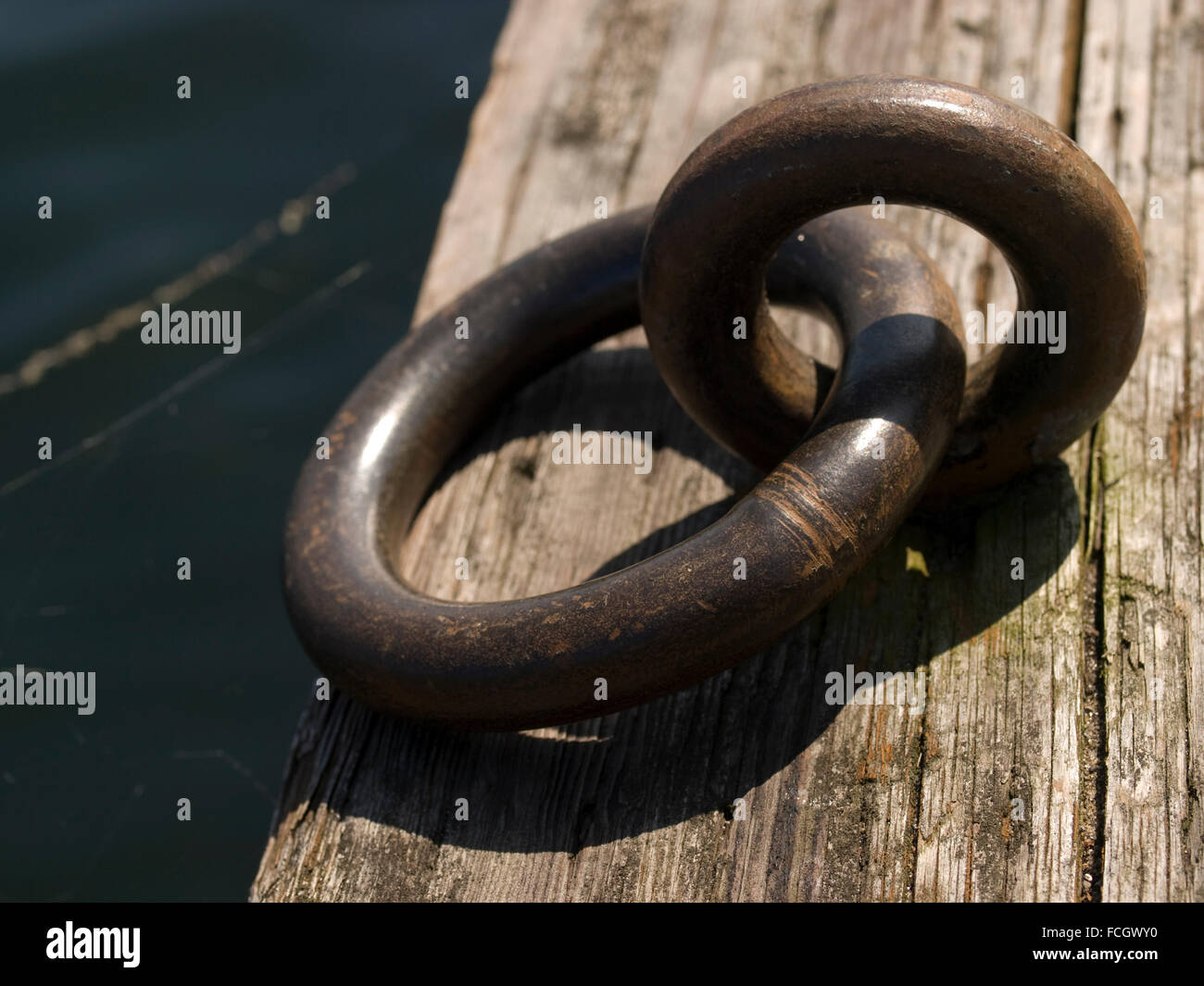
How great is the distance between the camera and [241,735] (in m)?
3.25

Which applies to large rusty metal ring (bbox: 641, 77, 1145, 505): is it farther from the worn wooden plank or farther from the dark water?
the dark water


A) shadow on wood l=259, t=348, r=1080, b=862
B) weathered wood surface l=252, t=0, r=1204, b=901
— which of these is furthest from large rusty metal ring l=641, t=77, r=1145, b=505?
weathered wood surface l=252, t=0, r=1204, b=901

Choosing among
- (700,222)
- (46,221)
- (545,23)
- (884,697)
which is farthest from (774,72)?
(46,221)

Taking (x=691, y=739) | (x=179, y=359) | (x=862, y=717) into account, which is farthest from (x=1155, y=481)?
(x=179, y=359)

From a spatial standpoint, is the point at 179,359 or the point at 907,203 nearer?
the point at 907,203

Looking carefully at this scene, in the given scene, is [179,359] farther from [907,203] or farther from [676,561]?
[907,203]

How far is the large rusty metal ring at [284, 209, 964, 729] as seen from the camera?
2.06m

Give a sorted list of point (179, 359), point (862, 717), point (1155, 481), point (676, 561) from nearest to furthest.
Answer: point (676, 561) → point (862, 717) → point (1155, 481) → point (179, 359)

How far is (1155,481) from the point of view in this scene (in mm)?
2545

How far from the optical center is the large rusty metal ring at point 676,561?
2061 millimetres

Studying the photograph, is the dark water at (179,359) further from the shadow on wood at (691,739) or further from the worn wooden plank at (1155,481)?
the worn wooden plank at (1155,481)

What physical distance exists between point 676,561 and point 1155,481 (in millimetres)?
1133

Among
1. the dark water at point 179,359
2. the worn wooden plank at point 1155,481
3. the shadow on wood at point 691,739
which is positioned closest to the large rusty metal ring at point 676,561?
the shadow on wood at point 691,739

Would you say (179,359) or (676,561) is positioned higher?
(179,359)
